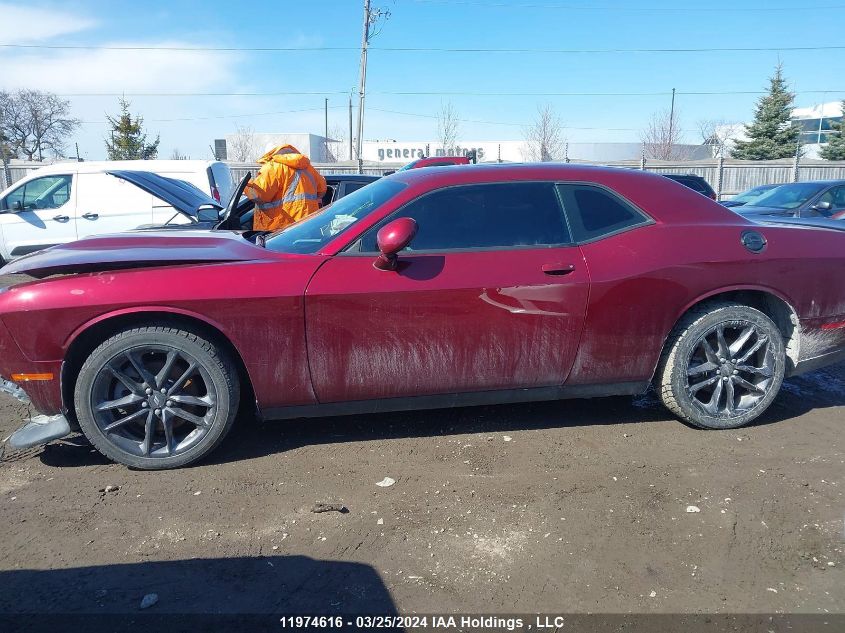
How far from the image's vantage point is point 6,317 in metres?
3.10

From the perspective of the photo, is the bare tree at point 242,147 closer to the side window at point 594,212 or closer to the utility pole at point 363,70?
the utility pole at point 363,70

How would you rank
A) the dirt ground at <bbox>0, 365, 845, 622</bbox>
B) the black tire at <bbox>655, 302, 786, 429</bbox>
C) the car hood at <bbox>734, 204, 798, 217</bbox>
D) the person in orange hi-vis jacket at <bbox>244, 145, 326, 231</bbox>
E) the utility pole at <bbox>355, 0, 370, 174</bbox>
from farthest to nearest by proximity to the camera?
the utility pole at <bbox>355, 0, 370, 174</bbox> < the car hood at <bbox>734, 204, 798, 217</bbox> < the person in orange hi-vis jacket at <bbox>244, 145, 326, 231</bbox> < the black tire at <bbox>655, 302, 786, 429</bbox> < the dirt ground at <bbox>0, 365, 845, 622</bbox>

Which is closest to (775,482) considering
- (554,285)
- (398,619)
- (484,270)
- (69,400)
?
(554,285)

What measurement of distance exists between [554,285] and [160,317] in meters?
2.09

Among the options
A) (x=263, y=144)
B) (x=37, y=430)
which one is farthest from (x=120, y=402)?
(x=263, y=144)

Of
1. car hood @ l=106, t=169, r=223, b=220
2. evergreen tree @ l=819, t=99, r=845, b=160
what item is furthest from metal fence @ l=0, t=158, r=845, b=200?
car hood @ l=106, t=169, r=223, b=220

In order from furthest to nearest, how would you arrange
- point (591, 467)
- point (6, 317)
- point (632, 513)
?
1. point (591, 467)
2. point (6, 317)
3. point (632, 513)

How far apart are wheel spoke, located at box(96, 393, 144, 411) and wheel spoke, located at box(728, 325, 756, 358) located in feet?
11.1

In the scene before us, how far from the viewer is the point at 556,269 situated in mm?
3422

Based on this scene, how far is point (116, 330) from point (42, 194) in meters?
7.83

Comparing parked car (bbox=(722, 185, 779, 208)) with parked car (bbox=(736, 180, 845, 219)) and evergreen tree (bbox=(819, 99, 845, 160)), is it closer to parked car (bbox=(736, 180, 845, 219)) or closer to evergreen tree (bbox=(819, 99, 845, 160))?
parked car (bbox=(736, 180, 845, 219))

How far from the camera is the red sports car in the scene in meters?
3.19

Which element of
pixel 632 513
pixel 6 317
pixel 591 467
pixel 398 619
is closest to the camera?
pixel 398 619

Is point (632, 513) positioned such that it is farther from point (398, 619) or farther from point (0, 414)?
point (0, 414)
